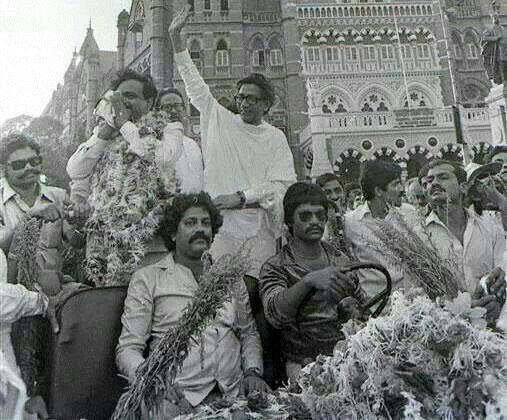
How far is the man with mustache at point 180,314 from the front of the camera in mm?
2102

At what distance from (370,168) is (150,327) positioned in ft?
5.39

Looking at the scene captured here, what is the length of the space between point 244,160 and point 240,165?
4 cm

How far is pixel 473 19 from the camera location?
25.1 metres

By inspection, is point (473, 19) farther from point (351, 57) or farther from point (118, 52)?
point (118, 52)

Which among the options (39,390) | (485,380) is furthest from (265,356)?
(485,380)

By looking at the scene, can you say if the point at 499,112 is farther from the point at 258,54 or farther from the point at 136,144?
the point at 258,54

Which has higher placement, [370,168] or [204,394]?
[370,168]

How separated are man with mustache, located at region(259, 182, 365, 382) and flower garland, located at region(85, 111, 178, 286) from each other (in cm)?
61

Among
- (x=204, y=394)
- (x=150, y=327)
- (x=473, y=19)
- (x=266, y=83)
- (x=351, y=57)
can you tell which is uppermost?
(x=473, y=19)

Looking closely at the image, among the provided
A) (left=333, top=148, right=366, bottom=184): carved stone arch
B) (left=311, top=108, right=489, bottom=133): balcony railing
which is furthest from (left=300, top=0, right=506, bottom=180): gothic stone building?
(left=333, top=148, right=366, bottom=184): carved stone arch

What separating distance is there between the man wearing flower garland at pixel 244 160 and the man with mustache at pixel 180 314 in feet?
2.16

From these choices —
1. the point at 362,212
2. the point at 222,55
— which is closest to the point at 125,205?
the point at 362,212

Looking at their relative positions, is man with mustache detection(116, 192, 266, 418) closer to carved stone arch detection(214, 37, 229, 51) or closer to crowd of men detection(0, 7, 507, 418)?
crowd of men detection(0, 7, 507, 418)

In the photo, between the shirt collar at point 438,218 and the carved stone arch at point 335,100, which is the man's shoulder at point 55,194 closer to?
the shirt collar at point 438,218
